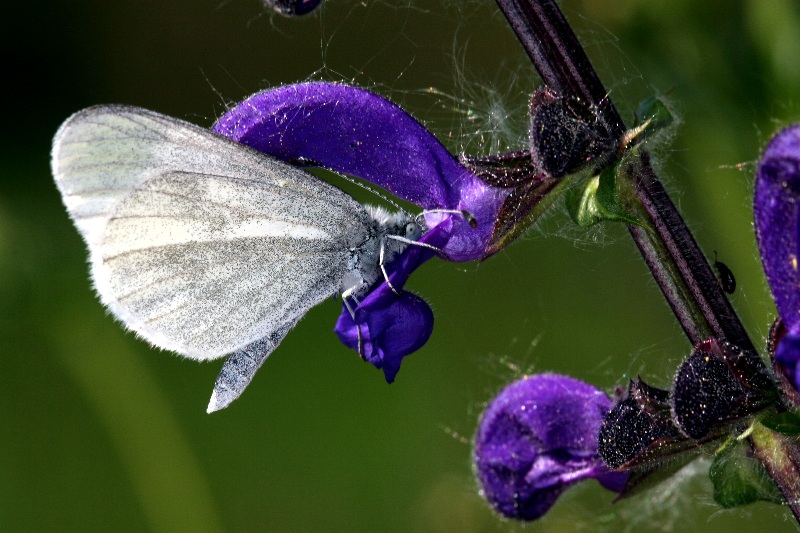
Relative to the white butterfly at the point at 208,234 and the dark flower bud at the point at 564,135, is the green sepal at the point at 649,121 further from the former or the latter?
the white butterfly at the point at 208,234

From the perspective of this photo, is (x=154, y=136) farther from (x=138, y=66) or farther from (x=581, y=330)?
(x=138, y=66)

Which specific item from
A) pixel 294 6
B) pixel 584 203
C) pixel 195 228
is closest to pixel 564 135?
pixel 584 203

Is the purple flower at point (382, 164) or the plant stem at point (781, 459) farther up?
the purple flower at point (382, 164)

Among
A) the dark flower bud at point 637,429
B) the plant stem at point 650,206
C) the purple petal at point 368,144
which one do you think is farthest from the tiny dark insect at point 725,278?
the purple petal at point 368,144

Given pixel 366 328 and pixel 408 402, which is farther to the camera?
pixel 408 402

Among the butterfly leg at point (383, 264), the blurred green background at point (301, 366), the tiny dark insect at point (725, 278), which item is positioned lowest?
the blurred green background at point (301, 366)

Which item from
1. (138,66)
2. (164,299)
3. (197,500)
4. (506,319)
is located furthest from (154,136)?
(138,66)

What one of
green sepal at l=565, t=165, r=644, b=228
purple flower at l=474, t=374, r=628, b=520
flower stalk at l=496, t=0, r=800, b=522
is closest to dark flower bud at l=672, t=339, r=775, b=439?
A: flower stalk at l=496, t=0, r=800, b=522
